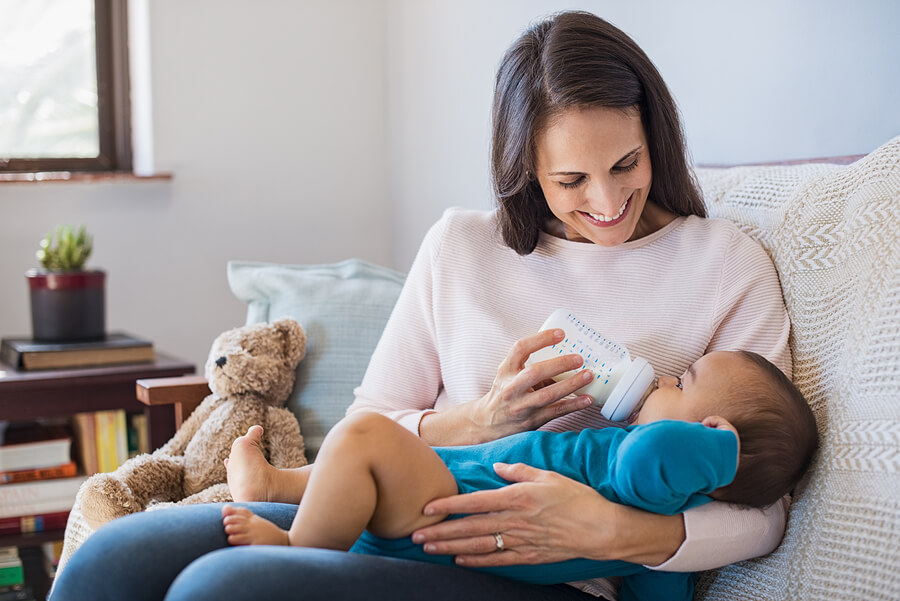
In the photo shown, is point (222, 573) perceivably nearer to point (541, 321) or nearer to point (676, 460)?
point (676, 460)

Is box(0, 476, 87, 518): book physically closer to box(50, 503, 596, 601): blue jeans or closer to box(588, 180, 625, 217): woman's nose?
box(50, 503, 596, 601): blue jeans

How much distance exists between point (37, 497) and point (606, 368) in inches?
61.0

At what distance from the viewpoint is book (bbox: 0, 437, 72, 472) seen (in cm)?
211

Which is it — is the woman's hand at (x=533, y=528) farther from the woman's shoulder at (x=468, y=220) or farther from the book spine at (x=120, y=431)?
the book spine at (x=120, y=431)

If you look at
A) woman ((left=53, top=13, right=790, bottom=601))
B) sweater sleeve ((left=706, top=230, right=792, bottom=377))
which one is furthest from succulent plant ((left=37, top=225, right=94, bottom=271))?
sweater sleeve ((left=706, top=230, right=792, bottom=377))

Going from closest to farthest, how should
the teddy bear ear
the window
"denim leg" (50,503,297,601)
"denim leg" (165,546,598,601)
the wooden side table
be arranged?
"denim leg" (165,546,598,601) < "denim leg" (50,503,297,601) < the teddy bear ear < the wooden side table < the window

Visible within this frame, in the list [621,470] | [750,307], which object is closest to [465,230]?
[750,307]

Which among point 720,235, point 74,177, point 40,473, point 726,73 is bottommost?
point 40,473

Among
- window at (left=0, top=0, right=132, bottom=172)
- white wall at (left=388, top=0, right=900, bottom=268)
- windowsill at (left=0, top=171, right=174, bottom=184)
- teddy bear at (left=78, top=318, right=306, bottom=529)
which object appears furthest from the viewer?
window at (left=0, top=0, right=132, bottom=172)

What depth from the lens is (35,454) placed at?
2.14m

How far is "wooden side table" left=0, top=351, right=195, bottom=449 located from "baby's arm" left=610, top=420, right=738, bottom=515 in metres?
1.41

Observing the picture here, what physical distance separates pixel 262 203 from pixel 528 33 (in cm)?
158

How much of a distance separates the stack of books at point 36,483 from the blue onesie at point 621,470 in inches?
51.6

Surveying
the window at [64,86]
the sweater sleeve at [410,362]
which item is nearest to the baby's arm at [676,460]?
the sweater sleeve at [410,362]
